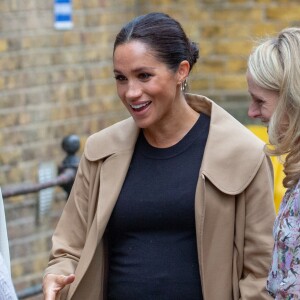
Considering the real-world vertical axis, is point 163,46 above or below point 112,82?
above

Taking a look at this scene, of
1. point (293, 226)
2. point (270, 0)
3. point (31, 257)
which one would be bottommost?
point (31, 257)

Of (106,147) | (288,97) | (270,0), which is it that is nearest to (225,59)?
(270,0)

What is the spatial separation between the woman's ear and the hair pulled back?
16mm

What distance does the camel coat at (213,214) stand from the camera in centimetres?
413

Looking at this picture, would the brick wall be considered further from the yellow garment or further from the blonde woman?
the blonde woman

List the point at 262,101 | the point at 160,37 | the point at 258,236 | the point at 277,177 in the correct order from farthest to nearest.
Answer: the point at 277,177
the point at 160,37
the point at 258,236
the point at 262,101

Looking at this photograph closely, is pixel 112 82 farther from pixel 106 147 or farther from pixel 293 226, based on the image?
pixel 293 226

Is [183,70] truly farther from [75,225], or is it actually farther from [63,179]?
[63,179]

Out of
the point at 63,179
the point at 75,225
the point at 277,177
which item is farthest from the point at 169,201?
the point at 63,179

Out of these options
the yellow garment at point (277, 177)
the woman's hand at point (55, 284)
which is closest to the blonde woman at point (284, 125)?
the woman's hand at point (55, 284)

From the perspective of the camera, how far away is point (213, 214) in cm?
414

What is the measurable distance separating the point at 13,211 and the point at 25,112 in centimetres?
67

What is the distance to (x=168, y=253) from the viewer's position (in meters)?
4.16

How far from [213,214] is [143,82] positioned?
0.55 m
